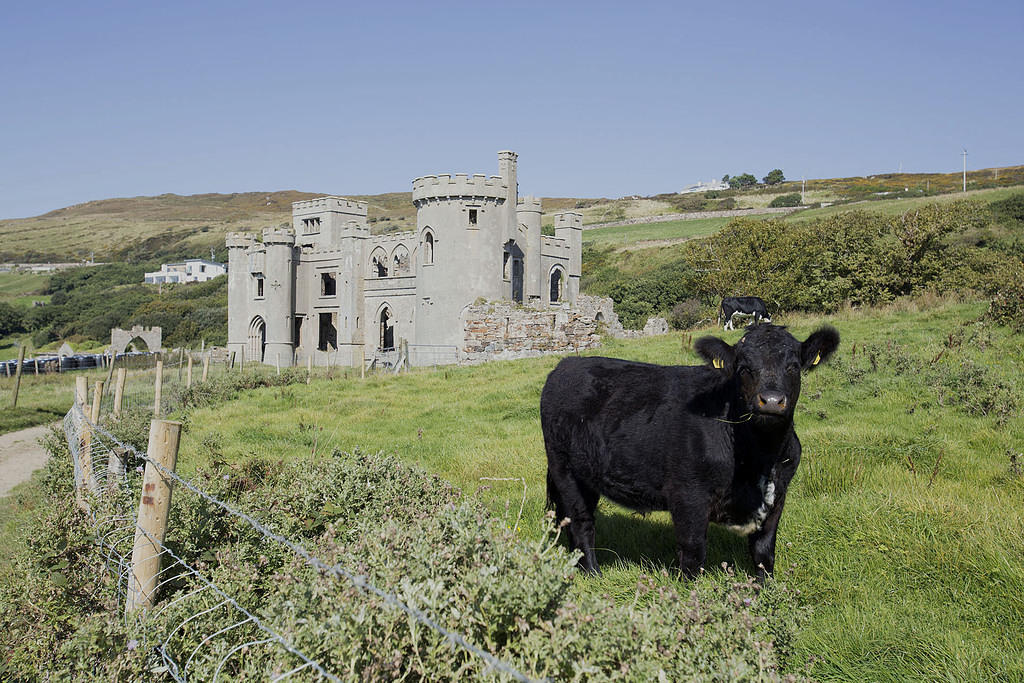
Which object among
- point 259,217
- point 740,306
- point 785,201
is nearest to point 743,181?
point 785,201

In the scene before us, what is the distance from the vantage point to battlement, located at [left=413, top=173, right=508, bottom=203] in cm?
4044

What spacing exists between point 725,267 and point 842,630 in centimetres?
4498

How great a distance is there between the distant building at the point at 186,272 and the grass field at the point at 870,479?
399 feet

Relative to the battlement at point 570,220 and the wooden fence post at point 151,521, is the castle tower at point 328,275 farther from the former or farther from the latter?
the wooden fence post at point 151,521

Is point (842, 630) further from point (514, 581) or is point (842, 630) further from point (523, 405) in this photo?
point (523, 405)

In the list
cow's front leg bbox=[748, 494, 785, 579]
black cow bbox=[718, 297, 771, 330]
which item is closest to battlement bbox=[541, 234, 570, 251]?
black cow bbox=[718, 297, 771, 330]

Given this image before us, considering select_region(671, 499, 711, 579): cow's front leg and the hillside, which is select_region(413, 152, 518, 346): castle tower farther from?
the hillside

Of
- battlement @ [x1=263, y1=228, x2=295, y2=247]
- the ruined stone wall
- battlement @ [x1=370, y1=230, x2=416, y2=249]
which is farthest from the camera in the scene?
battlement @ [x1=263, y1=228, x2=295, y2=247]

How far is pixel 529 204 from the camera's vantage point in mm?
47031

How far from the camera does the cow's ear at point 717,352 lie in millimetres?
5641

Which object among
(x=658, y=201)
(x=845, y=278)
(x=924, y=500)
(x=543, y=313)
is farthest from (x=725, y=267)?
(x=658, y=201)

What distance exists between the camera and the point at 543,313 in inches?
1219

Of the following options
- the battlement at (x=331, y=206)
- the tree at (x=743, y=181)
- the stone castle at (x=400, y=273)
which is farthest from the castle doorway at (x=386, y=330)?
the tree at (x=743, y=181)

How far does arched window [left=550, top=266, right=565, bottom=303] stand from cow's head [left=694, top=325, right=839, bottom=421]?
46299 millimetres
